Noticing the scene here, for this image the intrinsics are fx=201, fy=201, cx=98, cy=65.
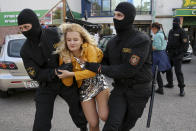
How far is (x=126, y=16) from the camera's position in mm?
2072

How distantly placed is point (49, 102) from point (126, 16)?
1.30m

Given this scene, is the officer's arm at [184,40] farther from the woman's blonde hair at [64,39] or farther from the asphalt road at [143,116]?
the woman's blonde hair at [64,39]

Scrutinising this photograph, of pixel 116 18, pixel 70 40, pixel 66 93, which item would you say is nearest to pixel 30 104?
pixel 66 93

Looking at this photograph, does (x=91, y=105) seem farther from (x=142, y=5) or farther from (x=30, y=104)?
(x=142, y=5)

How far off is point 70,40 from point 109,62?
521mm

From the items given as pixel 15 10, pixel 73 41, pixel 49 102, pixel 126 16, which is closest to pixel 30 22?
pixel 73 41

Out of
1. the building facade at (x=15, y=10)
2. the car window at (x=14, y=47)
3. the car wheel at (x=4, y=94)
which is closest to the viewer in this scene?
the car window at (x=14, y=47)

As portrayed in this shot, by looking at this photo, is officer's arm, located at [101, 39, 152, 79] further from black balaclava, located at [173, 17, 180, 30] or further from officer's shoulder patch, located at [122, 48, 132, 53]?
black balaclava, located at [173, 17, 180, 30]

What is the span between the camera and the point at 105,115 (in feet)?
7.22

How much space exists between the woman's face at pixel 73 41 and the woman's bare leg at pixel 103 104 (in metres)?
0.61

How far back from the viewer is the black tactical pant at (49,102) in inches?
88.4

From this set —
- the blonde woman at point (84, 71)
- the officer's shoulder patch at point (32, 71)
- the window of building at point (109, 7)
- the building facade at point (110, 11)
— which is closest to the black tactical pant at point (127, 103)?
the blonde woman at point (84, 71)

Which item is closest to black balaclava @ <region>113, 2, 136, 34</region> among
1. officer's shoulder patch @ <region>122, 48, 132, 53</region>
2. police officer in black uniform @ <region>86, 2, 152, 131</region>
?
police officer in black uniform @ <region>86, 2, 152, 131</region>

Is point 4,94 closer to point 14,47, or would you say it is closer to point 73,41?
point 14,47
